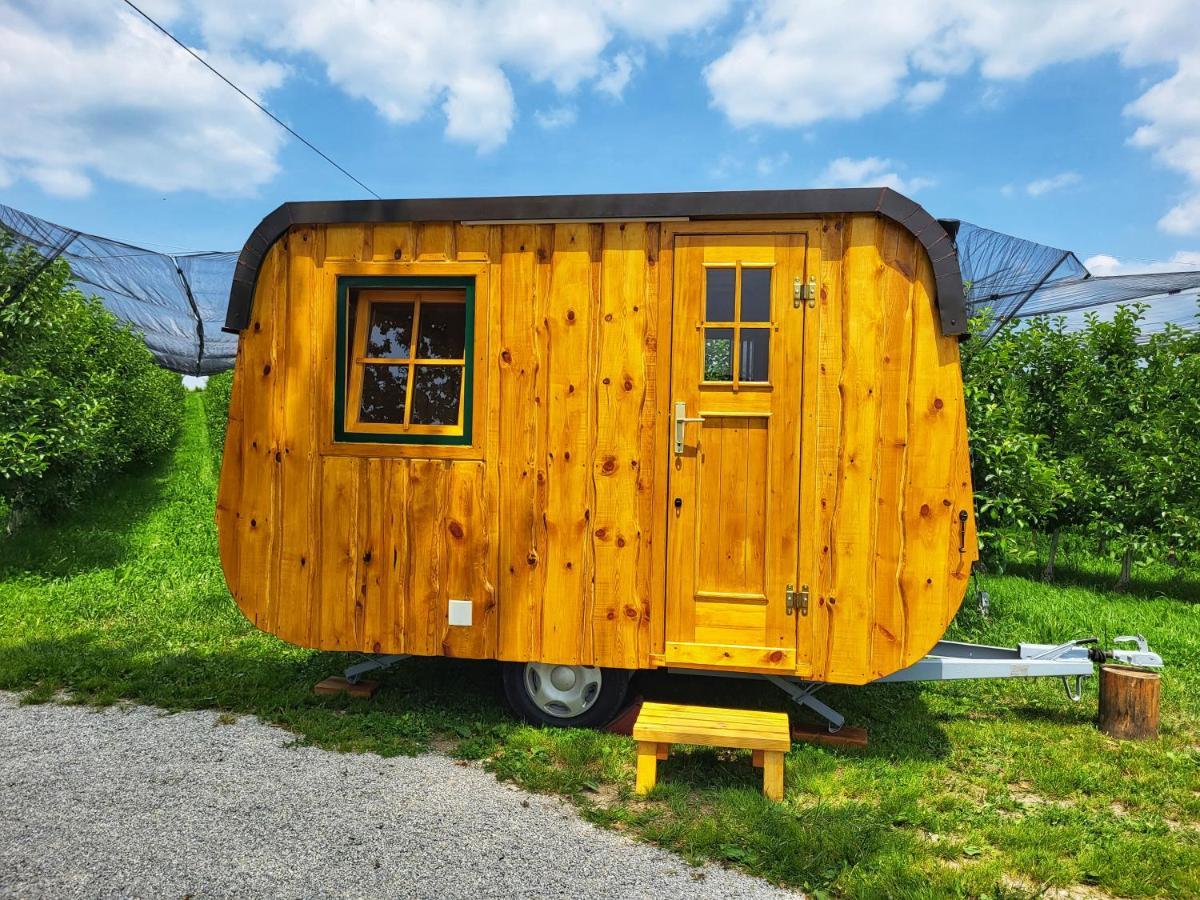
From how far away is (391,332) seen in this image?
4238mm

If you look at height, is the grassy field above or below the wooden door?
below

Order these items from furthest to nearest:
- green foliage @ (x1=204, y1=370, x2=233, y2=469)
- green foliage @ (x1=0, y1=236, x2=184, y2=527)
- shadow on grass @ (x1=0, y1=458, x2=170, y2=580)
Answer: green foliage @ (x1=204, y1=370, x2=233, y2=469) < shadow on grass @ (x1=0, y1=458, x2=170, y2=580) < green foliage @ (x1=0, y1=236, x2=184, y2=527)

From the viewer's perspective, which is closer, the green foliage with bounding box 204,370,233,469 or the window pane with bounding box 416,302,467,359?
the window pane with bounding box 416,302,467,359

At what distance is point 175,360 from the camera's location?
42.8 feet

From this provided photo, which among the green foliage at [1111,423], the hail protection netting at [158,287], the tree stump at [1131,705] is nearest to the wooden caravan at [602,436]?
the tree stump at [1131,705]

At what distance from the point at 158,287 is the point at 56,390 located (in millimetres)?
3421

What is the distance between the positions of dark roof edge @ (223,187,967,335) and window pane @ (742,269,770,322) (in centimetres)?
28

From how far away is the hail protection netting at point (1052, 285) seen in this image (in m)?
8.24

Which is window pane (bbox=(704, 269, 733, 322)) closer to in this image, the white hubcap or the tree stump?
the white hubcap

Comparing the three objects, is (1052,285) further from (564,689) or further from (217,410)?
(217,410)

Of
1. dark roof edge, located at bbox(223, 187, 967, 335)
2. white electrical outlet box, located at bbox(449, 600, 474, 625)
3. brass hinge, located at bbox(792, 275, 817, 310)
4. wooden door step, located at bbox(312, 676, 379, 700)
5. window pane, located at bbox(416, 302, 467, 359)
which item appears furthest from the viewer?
wooden door step, located at bbox(312, 676, 379, 700)

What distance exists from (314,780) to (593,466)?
1.91 metres

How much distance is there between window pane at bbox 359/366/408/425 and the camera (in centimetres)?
420

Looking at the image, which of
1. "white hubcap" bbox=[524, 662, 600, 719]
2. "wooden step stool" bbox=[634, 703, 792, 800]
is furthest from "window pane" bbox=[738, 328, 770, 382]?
"white hubcap" bbox=[524, 662, 600, 719]
